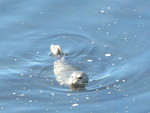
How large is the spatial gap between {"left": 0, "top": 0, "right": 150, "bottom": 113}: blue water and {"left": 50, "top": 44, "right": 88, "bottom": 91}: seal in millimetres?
126

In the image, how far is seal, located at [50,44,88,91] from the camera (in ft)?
39.0

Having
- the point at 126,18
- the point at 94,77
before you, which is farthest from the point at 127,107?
the point at 126,18

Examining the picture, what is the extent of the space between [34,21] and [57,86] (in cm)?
310

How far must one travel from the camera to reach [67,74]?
12.3 m

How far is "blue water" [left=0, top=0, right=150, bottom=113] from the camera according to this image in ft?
37.8

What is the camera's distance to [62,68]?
40.9 ft

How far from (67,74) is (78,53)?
113 centimetres

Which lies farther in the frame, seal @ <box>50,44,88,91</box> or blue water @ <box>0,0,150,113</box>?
seal @ <box>50,44,88,91</box>

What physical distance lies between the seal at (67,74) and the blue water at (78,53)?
0.13 metres

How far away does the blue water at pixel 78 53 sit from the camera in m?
11.5

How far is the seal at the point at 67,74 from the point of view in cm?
1188

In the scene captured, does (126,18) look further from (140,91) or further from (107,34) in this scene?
(140,91)

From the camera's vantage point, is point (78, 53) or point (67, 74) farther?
point (78, 53)

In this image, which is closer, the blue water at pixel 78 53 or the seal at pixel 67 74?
the blue water at pixel 78 53
